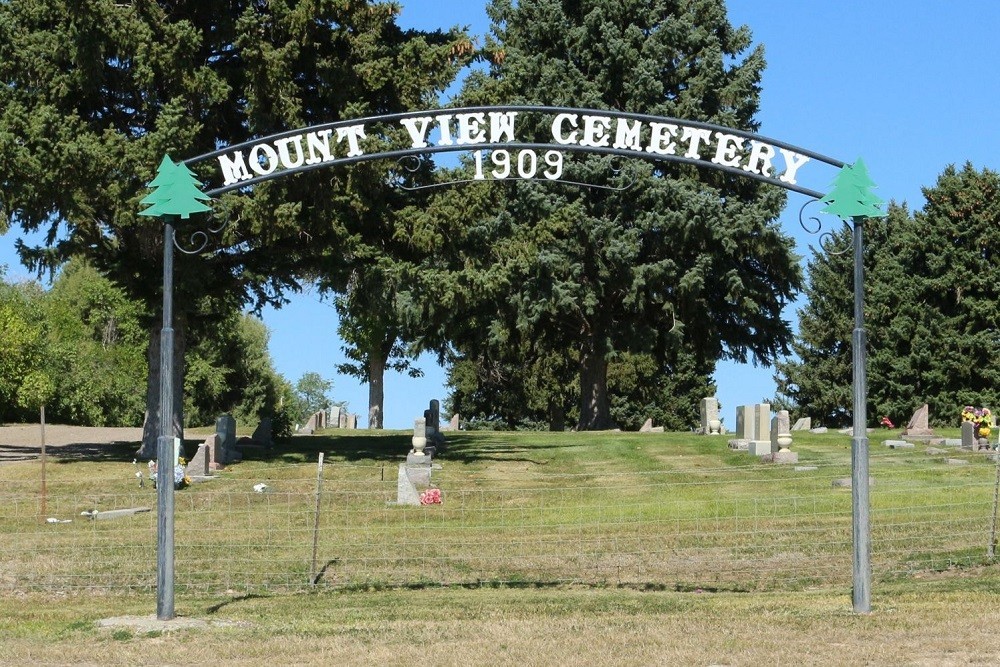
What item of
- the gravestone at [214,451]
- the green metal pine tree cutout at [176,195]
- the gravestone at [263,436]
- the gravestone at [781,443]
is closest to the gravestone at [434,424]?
the gravestone at [263,436]

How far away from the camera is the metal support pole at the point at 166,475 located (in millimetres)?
14500

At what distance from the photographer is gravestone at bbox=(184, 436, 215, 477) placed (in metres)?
29.0

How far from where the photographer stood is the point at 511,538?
66.0 feet

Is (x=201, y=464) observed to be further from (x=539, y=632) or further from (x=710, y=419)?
(x=710, y=419)

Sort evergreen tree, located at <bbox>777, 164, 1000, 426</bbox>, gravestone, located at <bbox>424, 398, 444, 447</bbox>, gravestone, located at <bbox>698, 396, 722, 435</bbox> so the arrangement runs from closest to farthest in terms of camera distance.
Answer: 1. gravestone, located at <bbox>424, 398, 444, 447</bbox>
2. gravestone, located at <bbox>698, 396, 722, 435</bbox>
3. evergreen tree, located at <bbox>777, 164, 1000, 426</bbox>

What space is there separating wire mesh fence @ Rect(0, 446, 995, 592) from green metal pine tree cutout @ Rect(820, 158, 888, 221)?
4716mm

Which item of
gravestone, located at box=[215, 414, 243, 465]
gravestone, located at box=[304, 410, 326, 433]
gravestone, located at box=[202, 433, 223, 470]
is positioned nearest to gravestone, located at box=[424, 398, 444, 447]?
gravestone, located at box=[215, 414, 243, 465]

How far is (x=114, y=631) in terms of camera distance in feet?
45.3

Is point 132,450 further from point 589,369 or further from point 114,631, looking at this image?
point 114,631

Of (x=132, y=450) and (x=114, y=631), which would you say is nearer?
(x=114, y=631)

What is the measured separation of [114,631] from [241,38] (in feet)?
64.7

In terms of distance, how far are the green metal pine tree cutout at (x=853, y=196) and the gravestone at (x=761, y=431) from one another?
17.9 meters

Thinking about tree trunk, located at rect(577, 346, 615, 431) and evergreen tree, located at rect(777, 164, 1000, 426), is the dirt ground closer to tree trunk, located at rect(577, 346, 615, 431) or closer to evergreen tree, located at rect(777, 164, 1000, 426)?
tree trunk, located at rect(577, 346, 615, 431)

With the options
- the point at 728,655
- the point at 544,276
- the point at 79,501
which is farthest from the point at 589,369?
the point at 728,655
